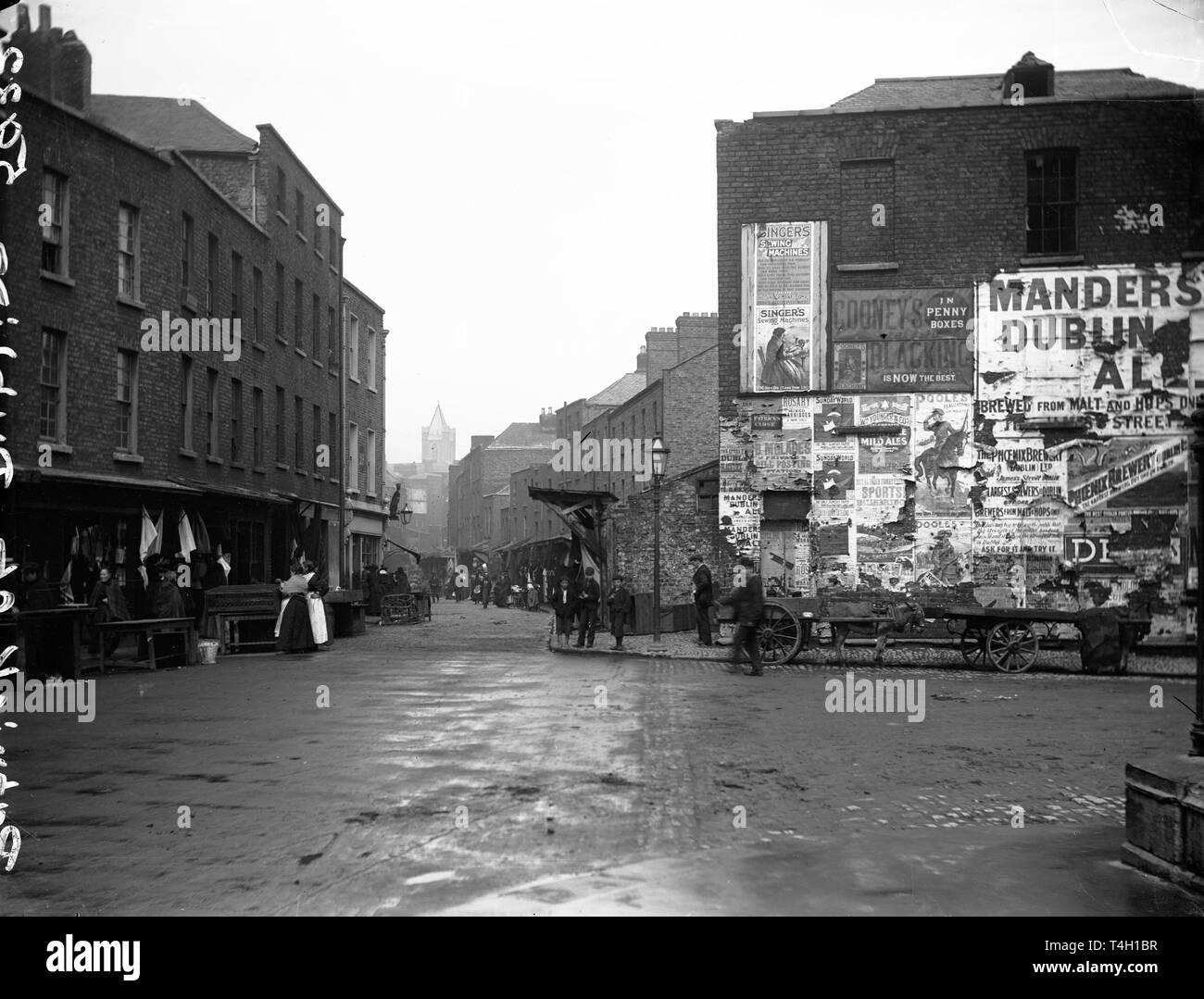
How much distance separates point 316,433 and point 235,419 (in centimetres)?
763

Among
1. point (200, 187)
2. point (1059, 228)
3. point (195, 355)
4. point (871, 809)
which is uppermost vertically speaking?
point (200, 187)

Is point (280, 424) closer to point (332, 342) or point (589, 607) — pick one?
point (332, 342)

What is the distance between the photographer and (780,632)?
19.3 m

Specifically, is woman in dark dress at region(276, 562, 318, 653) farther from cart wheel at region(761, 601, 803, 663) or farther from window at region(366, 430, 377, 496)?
window at region(366, 430, 377, 496)

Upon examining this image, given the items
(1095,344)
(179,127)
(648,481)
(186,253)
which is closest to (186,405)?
(186,253)

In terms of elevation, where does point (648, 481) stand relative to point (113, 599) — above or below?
above

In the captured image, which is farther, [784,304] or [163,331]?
[163,331]

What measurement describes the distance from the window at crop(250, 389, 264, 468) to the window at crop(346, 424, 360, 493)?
9.56 metres

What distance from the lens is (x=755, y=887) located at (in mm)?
5211

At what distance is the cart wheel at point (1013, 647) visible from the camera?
1823 centimetres
